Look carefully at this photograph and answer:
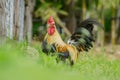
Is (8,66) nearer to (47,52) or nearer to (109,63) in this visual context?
(47,52)

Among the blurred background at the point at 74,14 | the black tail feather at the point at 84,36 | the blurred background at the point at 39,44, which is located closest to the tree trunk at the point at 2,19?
the blurred background at the point at 39,44

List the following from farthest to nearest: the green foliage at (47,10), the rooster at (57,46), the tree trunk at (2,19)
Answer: the green foliage at (47,10)
the tree trunk at (2,19)
the rooster at (57,46)

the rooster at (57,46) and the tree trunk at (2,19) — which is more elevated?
the tree trunk at (2,19)

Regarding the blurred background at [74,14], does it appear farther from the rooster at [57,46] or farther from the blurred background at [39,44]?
the rooster at [57,46]

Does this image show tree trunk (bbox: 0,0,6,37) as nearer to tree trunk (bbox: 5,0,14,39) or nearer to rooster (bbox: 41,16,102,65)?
tree trunk (bbox: 5,0,14,39)

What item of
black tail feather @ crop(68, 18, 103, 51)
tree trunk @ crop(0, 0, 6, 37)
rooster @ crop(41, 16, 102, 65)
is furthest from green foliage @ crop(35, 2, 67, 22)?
tree trunk @ crop(0, 0, 6, 37)

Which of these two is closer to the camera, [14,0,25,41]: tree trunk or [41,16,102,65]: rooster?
[41,16,102,65]: rooster

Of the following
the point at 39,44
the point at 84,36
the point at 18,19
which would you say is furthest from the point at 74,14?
the point at 84,36

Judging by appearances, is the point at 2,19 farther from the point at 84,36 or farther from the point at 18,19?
the point at 84,36

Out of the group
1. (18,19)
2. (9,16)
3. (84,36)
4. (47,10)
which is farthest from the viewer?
(47,10)

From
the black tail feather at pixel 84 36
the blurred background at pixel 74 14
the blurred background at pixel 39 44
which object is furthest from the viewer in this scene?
the blurred background at pixel 74 14

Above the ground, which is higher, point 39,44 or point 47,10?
point 47,10

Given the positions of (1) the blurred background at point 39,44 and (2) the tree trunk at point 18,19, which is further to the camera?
(2) the tree trunk at point 18,19

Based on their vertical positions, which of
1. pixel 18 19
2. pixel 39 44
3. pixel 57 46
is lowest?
pixel 39 44
